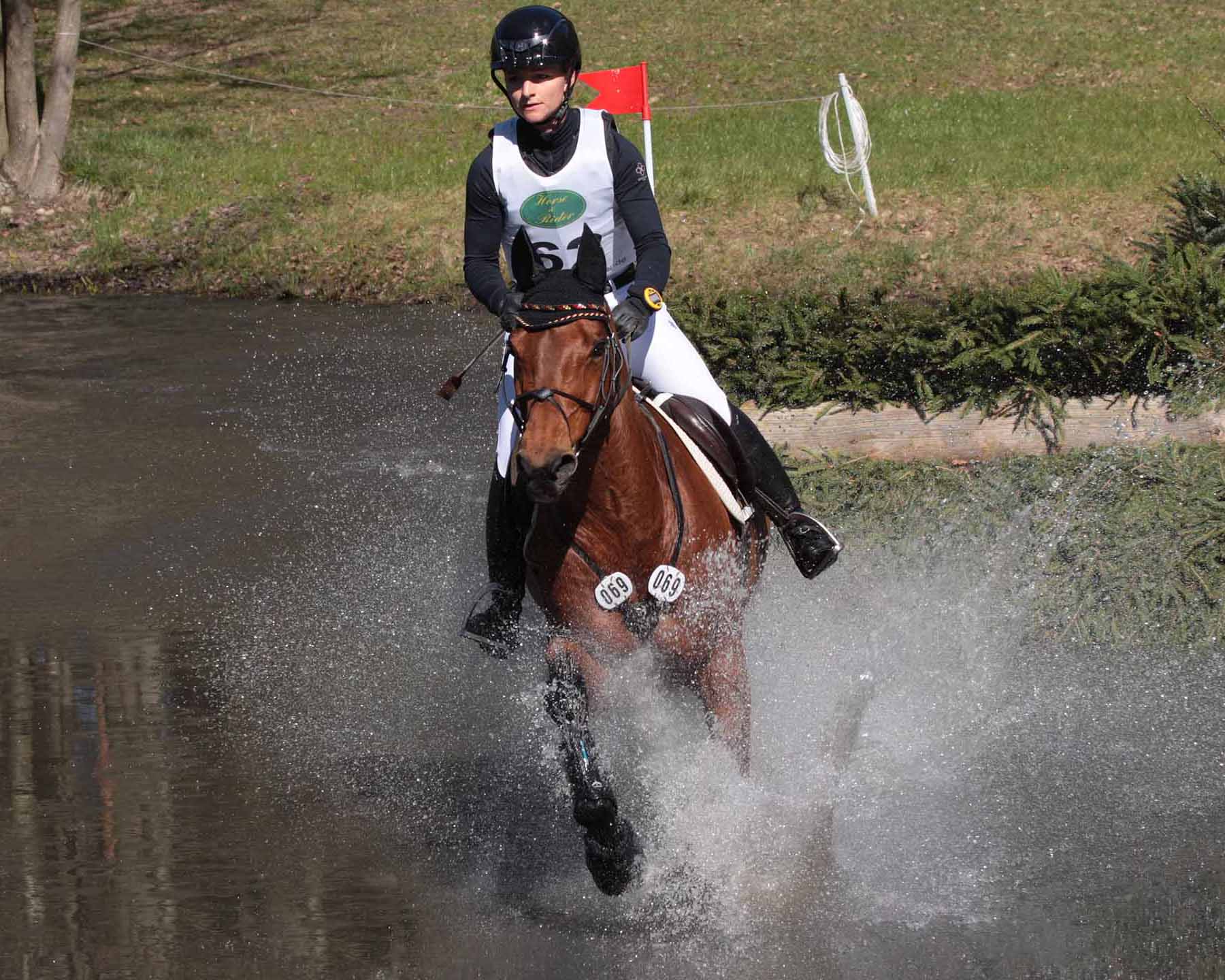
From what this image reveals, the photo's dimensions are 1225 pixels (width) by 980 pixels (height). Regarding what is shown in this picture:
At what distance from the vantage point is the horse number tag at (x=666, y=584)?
5500 millimetres

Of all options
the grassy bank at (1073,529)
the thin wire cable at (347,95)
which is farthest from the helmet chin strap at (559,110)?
the thin wire cable at (347,95)

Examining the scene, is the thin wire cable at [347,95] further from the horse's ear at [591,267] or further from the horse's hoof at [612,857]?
the horse's hoof at [612,857]

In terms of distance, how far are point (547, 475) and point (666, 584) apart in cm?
113

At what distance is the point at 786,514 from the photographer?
655cm

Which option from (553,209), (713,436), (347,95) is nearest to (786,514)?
(713,436)

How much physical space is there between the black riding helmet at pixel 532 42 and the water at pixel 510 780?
2.25 meters

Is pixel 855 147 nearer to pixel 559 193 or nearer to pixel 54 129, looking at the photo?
pixel 54 129

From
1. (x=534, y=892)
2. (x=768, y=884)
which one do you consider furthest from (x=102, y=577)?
(x=768, y=884)

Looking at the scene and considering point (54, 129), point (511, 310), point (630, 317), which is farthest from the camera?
point (54, 129)

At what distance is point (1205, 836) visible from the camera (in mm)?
5906

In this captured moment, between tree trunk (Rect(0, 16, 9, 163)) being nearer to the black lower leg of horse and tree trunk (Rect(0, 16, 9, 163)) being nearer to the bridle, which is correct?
the black lower leg of horse

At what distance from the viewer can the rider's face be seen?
570 centimetres

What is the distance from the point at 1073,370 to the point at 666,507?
14.8 feet

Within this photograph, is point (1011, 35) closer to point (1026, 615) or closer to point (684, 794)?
point (1026, 615)
